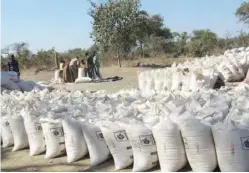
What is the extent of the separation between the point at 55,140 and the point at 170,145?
1.34 meters

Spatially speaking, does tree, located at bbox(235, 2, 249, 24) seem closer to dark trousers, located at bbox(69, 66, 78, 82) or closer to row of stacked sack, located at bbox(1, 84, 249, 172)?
dark trousers, located at bbox(69, 66, 78, 82)

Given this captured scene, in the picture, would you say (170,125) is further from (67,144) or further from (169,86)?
(169,86)

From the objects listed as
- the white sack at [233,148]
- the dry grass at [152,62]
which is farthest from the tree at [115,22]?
the white sack at [233,148]

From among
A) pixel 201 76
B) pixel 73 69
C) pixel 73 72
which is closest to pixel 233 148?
pixel 201 76

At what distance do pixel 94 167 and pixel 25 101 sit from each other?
64.4 inches

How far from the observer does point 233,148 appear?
2701 mm

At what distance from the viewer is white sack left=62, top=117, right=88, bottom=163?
11.7 ft

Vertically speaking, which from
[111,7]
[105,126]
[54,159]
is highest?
[111,7]

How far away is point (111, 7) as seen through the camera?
20578 mm

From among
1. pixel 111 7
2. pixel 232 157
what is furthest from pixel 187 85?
pixel 111 7

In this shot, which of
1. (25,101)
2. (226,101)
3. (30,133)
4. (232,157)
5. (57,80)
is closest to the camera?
(232,157)

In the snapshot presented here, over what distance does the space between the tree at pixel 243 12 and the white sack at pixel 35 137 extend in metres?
22.5

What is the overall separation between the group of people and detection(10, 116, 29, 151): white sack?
8.84 meters

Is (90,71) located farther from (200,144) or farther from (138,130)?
(200,144)
